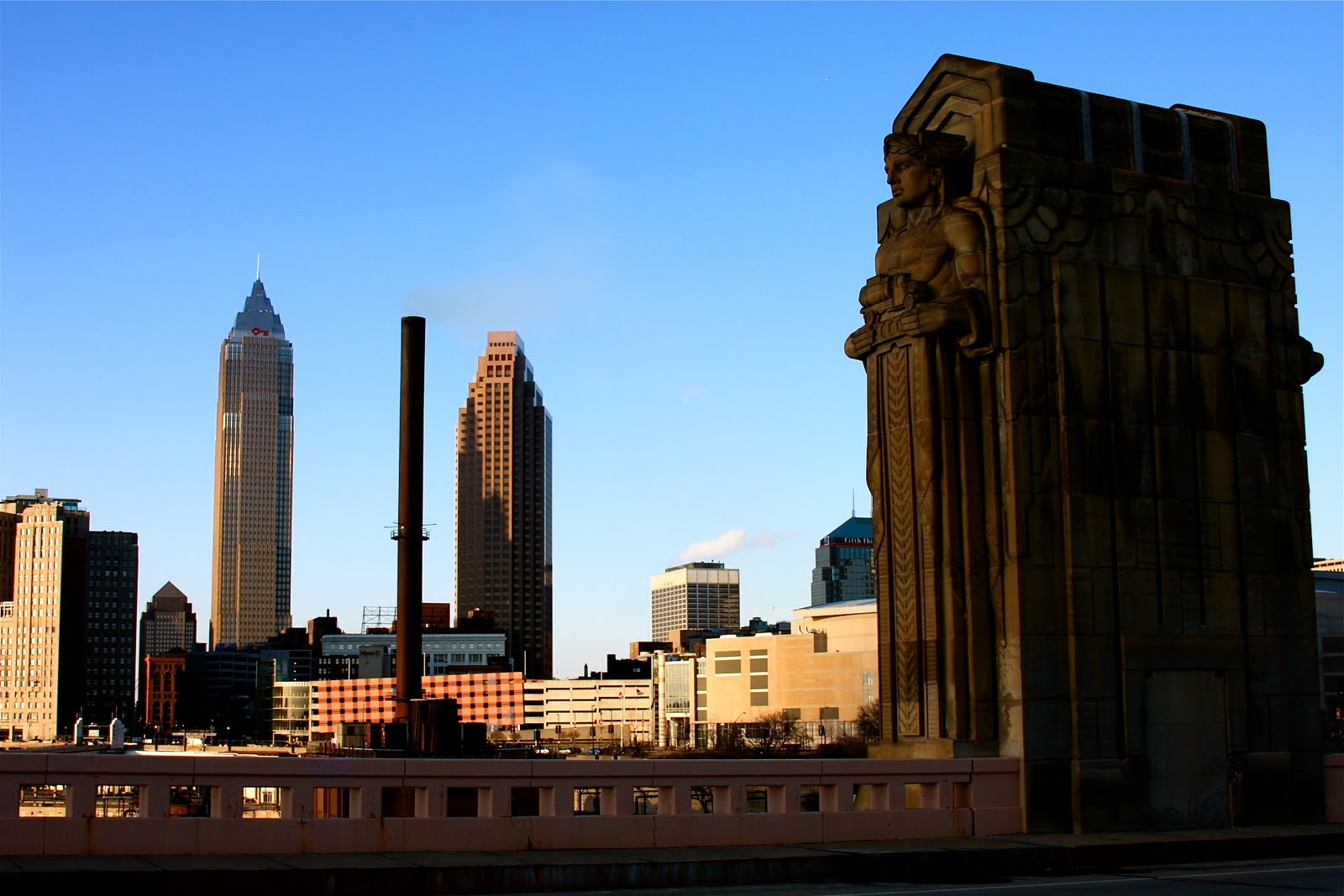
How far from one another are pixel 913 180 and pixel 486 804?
12.3 m

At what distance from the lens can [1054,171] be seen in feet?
84.1

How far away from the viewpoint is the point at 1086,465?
25.2 meters

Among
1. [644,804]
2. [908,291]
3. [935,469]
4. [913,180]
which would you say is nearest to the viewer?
[935,469]

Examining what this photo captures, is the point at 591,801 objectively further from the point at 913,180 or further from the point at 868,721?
the point at 868,721

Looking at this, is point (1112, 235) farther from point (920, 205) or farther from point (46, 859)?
point (46, 859)

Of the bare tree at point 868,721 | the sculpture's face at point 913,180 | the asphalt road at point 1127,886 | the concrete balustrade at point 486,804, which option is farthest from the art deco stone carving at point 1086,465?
the bare tree at point 868,721

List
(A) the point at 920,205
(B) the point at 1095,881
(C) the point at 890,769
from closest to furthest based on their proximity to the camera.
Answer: (B) the point at 1095,881
(C) the point at 890,769
(A) the point at 920,205

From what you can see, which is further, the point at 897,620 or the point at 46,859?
the point at 897,620

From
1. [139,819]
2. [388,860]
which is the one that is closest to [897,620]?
[388,860]

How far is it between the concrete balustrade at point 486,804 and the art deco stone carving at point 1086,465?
1993 mm

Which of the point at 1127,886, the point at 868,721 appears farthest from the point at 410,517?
the point at 868,721

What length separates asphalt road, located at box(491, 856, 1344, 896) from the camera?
18.1m

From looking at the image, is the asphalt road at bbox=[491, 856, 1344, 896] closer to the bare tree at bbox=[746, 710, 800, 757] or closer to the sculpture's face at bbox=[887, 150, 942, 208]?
the sculpture's face at bbox=[887, 150, 942, 208]

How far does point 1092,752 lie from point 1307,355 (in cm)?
836
